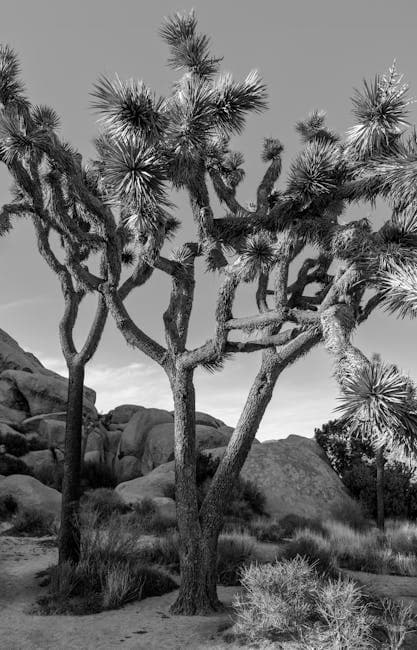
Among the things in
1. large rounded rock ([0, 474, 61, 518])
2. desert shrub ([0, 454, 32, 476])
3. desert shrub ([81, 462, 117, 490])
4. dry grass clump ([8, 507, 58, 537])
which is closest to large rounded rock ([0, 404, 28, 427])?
desert shrub ([0, 454, 32, 476])

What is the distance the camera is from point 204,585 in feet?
29.0

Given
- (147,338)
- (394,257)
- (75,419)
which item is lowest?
(75,419)

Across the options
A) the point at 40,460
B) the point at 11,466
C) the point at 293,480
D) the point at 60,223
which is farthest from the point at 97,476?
the point at 60,223

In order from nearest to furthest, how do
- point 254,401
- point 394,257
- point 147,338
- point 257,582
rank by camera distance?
1. point 257,582
2. point 394,257
3. point 254,401
4. point 147,338

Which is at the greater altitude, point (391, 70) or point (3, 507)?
point (391, 70)

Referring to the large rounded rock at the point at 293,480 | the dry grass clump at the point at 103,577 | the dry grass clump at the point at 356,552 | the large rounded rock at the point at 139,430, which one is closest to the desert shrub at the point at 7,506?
the dry grass clump at the point at 103,577

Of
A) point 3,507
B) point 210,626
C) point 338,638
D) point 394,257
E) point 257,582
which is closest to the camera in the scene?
point 338,638

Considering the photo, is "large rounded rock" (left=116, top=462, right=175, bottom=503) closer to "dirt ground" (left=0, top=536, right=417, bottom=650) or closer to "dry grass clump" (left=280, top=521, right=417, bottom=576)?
"dry grass clump" (left=280, top=521, right=417, bottom=576)

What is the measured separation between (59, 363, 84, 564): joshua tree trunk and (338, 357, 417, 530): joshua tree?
6.53m

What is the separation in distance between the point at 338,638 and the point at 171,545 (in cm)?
623

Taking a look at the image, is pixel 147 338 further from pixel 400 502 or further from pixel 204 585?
pixel 400 502

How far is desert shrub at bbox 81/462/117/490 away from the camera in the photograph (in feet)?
77.5

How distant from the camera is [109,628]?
814cm

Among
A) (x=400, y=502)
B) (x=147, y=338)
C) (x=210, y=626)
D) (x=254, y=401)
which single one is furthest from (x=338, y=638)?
(x=400, y=502)
